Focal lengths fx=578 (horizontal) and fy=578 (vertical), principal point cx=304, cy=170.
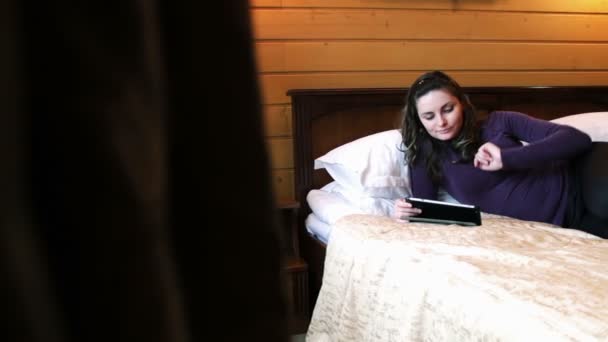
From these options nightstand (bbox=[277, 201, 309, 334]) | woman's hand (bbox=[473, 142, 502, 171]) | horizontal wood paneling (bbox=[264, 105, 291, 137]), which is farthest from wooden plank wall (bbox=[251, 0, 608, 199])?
woman's hand (bbox=[473, 142, 502, 171])

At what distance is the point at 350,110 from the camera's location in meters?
2.30

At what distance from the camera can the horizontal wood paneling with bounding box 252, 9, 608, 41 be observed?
7.45ft

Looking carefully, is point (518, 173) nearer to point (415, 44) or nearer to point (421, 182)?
point (421, 182)

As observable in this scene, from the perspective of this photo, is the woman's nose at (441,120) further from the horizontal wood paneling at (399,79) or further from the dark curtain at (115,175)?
the dark curtain at (115,175)

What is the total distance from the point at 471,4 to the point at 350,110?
718mm

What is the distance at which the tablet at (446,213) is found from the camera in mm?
1614

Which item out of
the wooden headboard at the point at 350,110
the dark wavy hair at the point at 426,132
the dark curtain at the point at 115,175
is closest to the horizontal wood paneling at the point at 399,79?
the wooden headboard at the point at 350,110

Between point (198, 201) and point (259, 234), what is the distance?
30mm

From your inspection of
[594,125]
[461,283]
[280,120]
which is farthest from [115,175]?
[280,120]

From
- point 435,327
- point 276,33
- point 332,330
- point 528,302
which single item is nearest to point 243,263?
point 528,302

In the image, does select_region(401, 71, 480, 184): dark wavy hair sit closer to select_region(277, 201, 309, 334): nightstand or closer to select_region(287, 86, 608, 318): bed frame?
select_region(287, 86, 608, 318): bed frame

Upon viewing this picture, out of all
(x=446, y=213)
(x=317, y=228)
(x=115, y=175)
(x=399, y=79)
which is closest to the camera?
(x=115, y=175)

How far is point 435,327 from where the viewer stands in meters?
1.09

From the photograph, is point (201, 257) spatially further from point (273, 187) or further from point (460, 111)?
point (460, 111)
